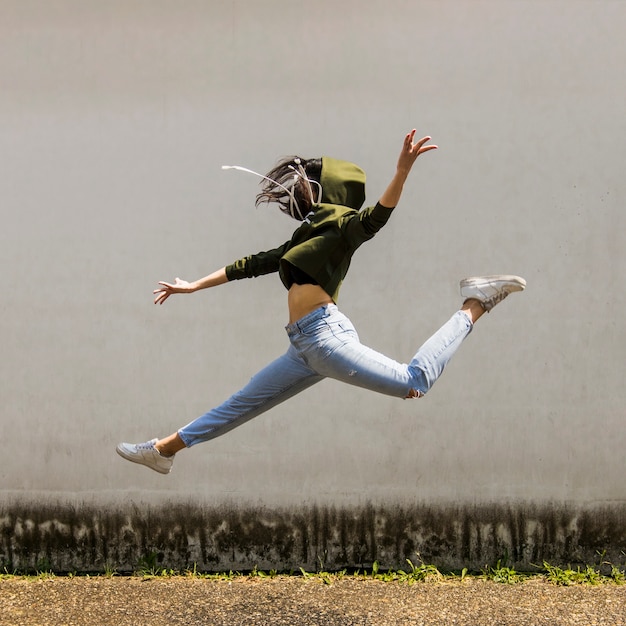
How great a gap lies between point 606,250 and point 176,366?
255cm

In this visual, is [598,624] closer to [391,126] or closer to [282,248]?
[282,248]

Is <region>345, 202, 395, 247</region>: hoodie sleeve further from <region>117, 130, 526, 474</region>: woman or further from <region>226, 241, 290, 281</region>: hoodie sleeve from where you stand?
<region>226, 241, 290, 281</region>: hoodie sleeve

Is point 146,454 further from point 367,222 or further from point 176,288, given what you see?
point 367,222

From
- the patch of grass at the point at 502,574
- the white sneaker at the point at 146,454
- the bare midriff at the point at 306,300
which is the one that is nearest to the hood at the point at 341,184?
the bare midriff at the point at 306,300

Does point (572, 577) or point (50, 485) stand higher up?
point (50, 485)

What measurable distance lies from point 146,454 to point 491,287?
1762 millimetres

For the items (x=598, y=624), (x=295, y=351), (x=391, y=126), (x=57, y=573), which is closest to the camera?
(x=295, y=351)

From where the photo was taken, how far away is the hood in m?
3.19

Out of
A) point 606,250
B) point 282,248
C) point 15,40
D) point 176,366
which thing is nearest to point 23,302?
point 176,366

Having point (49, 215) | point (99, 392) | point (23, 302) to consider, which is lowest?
point (99, 392)

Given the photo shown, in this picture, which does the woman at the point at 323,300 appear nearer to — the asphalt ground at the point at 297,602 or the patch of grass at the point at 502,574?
the asphalt ground at the point at 297,602

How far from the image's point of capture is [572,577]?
4.18m

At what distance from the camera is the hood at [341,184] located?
3.19m

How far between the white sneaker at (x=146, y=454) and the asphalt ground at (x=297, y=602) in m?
0.97
